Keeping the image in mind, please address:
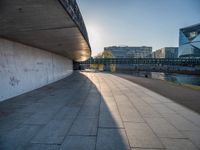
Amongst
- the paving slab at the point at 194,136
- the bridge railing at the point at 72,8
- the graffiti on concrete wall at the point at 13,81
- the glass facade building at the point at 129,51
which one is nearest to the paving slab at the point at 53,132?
the paving slab at the point at 194,136

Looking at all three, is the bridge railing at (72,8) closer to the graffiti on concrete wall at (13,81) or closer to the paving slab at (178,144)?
the paving slab at (178,144)

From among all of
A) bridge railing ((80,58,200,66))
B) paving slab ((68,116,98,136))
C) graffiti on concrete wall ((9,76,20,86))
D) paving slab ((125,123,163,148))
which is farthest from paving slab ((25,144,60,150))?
bridge railing ((80,58,200,66))

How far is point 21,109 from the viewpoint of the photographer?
5762mm

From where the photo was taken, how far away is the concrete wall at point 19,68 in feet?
23.6

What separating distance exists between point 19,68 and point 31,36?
8.49ft

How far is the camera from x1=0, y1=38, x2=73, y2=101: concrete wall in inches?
283

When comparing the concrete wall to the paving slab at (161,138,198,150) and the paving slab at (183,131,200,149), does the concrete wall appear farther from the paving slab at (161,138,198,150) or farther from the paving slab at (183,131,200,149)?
the paving slab at (183,131,200,149)

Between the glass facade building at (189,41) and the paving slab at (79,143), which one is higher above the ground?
the glass facade building at (189,41)

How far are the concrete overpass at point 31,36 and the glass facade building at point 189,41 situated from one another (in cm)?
10292

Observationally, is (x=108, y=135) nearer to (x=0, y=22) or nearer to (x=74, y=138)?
(x=74, y=138)

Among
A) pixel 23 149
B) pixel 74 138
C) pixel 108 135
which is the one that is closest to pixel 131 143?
pixel 108 135

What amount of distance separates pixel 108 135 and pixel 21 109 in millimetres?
3918

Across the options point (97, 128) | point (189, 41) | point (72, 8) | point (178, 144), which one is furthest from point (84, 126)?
point (189, 41)

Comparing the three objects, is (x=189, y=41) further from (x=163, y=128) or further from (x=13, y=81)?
(x=13, y=81)
